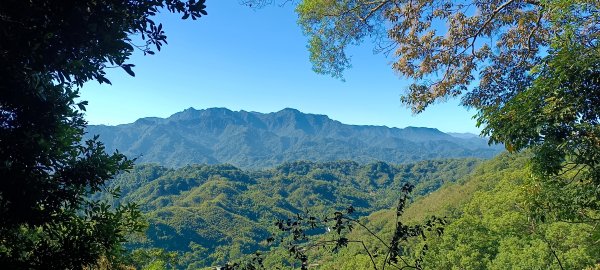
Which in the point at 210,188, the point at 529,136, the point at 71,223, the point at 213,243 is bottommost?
the point at 213,243

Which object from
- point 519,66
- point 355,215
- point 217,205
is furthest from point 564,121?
point 355,215

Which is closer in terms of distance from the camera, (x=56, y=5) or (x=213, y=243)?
(x=56, y=5)

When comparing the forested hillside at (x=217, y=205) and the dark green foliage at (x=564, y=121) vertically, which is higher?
the dark green foliage at (x=564, y=121)

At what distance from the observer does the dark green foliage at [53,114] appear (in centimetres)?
295

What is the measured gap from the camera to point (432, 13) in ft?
25.9

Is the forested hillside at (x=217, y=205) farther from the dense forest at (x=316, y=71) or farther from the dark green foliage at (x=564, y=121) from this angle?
the dark green foliage at (x=564, y=121)

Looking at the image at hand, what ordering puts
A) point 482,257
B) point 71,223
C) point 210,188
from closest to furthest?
point 71,223 < point 482,257 < point 210,188

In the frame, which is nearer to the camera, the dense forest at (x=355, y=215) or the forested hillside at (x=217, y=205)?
the dense forest at (x=355, y=215)

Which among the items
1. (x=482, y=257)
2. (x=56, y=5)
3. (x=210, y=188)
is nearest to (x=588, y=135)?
(x=56, y=5)

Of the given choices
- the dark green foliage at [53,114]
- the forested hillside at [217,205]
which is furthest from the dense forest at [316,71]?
the forested hillside at [217,205]

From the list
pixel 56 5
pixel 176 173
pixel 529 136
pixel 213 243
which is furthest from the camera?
pixel 176 173

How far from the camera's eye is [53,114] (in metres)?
3.39

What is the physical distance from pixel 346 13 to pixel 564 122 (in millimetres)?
4758

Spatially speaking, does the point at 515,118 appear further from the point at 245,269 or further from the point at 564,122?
the point at 245,269
